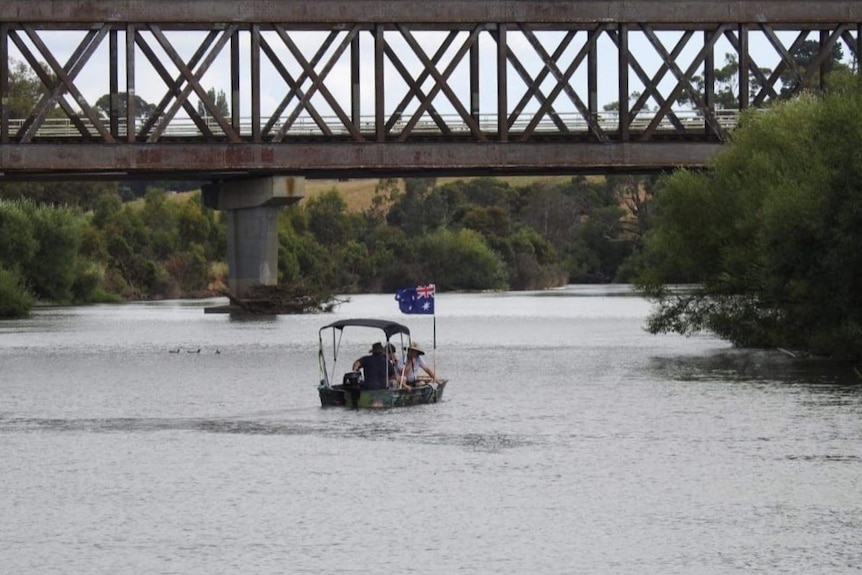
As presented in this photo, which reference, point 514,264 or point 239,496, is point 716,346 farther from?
point 514,264

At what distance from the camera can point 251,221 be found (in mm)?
103625

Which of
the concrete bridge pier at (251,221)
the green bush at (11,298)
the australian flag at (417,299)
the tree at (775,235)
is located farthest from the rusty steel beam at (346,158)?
the australian flag at (417,299)

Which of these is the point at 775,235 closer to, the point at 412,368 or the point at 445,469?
the point at 412,368

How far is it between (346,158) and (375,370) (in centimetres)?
3940

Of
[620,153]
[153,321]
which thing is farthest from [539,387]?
[153,321]

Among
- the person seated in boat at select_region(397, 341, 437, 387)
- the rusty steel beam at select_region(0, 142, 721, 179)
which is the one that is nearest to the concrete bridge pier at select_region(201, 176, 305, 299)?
the rusty steel beam at select_region(0, 142, 721, 179)

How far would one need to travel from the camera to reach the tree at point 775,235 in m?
59.3

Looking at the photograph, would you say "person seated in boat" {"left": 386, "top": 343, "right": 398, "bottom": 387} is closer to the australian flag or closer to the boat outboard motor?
the boat outboard motor

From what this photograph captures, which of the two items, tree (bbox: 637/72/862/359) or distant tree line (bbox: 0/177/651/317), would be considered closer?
tree (bbox: 637/72/862/359)

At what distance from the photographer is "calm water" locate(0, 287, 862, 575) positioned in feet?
98.4

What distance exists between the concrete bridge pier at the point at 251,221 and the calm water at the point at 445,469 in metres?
28.7

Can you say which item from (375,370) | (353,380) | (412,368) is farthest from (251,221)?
(353,380)

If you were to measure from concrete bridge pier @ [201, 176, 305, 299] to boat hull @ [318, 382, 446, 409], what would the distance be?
153 ft

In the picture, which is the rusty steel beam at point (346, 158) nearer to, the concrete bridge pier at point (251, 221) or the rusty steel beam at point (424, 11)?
the rusty steel beam at point (424, 11)
